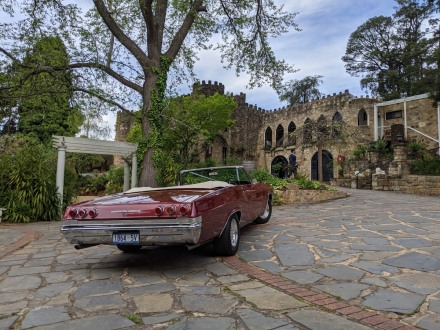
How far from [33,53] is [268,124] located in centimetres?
2608

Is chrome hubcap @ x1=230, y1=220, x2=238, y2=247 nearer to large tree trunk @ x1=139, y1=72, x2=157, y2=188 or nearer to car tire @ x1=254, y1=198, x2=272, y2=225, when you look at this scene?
car tire @ x1=254, y1=198, x2=272, y2=225

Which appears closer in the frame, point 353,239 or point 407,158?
point 353,239

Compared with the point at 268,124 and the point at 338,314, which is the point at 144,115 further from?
the point at 268,124

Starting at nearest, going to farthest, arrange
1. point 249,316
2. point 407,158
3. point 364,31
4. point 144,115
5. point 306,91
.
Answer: point 249,316 → point 144,115 → point 407,158 → point 364,31 → point 306,91

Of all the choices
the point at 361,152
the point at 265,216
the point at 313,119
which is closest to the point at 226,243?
the point at 265,216

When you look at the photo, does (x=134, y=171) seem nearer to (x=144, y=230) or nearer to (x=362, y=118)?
(x=144, y=230)

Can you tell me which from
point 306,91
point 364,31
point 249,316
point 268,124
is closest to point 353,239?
point 249,316

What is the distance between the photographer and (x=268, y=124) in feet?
112

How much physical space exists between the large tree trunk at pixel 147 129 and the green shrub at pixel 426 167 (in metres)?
12.8

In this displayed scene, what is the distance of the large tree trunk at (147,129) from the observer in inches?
401

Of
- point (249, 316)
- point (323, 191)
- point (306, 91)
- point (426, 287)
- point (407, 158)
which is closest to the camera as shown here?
point (249, 316)

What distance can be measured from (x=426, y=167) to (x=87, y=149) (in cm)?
1489

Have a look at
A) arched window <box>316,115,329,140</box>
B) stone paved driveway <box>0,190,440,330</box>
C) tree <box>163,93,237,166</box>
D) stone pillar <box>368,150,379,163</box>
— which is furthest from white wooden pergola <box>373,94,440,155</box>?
stone paved driveway <box>0,190,440,330</box>

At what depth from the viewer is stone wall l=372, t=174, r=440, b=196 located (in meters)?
14.1
